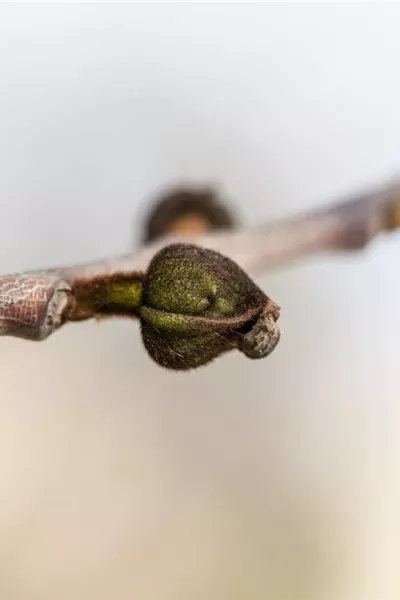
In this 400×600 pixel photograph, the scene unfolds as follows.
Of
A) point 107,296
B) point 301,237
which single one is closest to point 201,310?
point 107,296

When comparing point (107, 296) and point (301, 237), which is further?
point (301, 237)

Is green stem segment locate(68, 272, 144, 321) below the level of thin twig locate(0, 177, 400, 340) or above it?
below

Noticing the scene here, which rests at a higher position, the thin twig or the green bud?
the thin twig

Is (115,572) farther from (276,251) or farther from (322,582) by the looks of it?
(276,251)

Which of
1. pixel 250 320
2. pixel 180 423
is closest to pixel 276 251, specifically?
pixel 250 320

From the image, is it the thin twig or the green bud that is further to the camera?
the thin twig

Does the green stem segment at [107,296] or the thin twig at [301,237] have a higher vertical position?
the thin twig at [301,237]

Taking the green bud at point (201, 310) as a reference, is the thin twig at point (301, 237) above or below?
above

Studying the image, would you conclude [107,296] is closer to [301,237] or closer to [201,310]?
[201,310]

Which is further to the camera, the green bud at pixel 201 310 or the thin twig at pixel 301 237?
the thin twig at pixel 301 237
